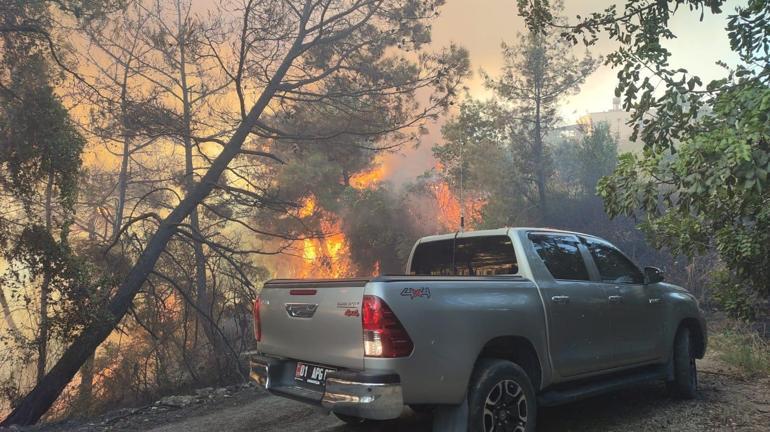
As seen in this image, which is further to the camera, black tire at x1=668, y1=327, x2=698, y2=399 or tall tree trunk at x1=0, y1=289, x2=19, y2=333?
tall tree trunk at x1=0, y1=289, x2=19, y2=333

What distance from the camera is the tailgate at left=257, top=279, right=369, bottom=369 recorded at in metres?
3.62

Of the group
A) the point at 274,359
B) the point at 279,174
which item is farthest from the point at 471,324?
the point at 279,174

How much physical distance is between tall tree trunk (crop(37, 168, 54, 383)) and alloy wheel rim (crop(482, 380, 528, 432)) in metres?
8.96

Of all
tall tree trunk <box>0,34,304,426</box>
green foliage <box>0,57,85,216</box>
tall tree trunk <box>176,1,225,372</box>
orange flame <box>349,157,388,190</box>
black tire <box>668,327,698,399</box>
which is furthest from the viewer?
orange flame <box>349,157,388,190</box>

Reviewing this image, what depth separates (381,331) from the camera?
3482 mm

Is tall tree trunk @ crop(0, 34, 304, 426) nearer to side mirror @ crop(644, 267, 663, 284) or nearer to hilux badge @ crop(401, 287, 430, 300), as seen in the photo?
hilux badge @ crop(401, 287, 430, 300)

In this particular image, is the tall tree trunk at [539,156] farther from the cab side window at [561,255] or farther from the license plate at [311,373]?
the license plate at [311,373]

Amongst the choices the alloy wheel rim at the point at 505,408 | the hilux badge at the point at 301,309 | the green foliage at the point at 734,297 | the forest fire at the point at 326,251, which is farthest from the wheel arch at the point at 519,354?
the forest fire at the point at 326,251

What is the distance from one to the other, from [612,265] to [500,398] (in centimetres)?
234

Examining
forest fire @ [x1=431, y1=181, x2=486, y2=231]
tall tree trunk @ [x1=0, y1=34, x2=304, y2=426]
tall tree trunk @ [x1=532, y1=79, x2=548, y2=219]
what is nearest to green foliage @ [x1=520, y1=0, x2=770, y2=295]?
tall tree trunk @ [x1=0, y1=34, x2=304, y2=426]

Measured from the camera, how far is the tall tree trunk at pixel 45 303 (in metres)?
9.89

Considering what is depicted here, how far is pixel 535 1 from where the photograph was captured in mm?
6535

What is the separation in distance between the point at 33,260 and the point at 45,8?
506cm

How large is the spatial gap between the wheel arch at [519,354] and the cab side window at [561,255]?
30.6 inches
